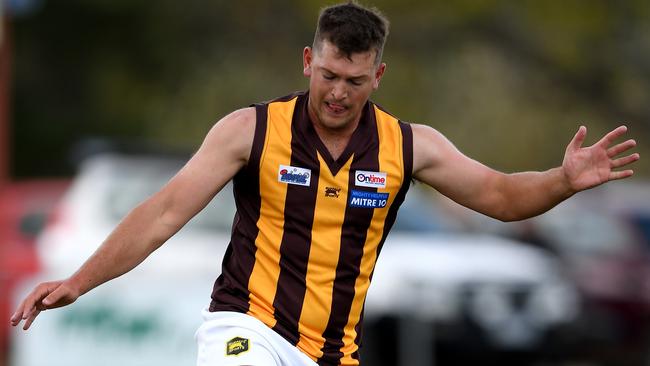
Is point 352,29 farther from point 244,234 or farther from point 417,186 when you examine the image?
point 417,186

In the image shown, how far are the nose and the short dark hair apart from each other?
133 mm

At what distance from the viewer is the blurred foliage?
2848cm

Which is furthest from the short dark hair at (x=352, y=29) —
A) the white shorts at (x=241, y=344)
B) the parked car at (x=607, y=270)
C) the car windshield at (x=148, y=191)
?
the parked car at (x=607, y=270)

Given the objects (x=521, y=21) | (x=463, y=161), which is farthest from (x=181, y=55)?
(x=463, y=161)

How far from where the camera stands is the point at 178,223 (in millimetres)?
6730

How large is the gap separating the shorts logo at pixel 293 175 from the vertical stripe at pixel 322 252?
0.07 m

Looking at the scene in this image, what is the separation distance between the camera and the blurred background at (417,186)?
13.8 m

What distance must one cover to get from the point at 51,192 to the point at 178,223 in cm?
1370

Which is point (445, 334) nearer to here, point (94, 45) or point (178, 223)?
point (178, 223)

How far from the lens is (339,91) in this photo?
22.0 ft

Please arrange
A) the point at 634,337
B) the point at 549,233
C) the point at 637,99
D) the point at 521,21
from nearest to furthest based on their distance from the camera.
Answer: the point at 634,337 → the point at 549,233 → the point at 521,21 → the point at 637,99

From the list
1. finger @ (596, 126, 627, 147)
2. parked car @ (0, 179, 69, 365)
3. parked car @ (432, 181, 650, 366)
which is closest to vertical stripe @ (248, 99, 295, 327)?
finger @ (596, 126, 627, 147)

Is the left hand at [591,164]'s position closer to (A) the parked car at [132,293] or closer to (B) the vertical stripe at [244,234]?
(B) the vertical stripe at [244,234]

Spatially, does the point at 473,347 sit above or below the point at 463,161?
below
